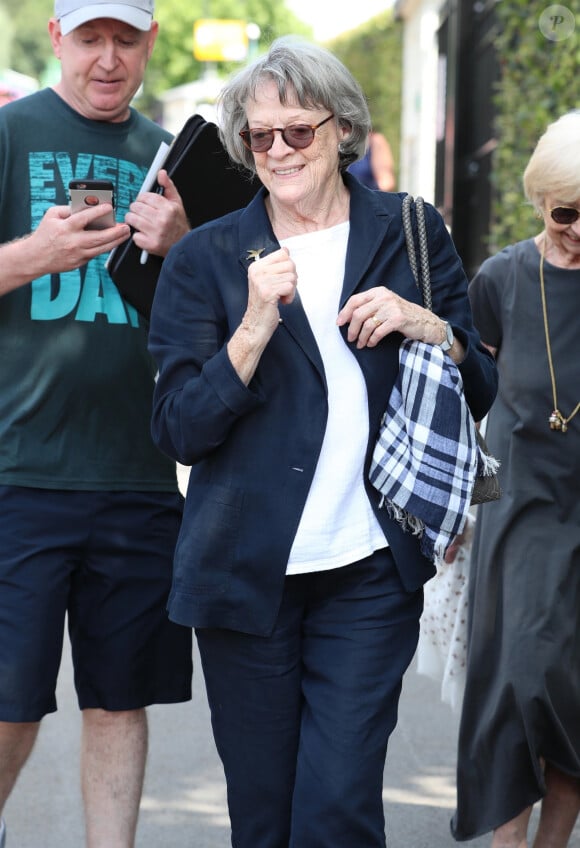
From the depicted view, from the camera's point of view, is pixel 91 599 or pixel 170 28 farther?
pixel 170 28

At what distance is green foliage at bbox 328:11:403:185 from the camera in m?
29.2

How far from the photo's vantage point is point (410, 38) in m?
27.3

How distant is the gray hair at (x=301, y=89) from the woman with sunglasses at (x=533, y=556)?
2.45ft

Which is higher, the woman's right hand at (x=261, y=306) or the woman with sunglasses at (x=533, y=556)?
the woman's right hand at (x=261, y=306)

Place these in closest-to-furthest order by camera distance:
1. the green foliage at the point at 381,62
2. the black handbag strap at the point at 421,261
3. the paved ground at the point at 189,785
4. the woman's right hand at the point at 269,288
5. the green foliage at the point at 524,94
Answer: the woman's right hand at the point at 269,288
the black handbag strap at the point at 421,261
the paved ground at the point at 189,785
the green foliage at the point at 524,94
the green foliage at the point at 381,62

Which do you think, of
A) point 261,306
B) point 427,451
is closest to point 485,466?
point 427,451

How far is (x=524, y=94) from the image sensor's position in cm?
802

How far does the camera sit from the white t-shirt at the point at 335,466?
118 inches

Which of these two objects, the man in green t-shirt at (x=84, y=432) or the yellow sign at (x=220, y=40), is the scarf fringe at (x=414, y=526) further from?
the yellow sign at (x=220, y=40)

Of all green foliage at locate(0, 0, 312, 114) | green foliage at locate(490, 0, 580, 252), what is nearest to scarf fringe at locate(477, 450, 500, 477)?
green foliage at locate(490, 0, 580, 252)

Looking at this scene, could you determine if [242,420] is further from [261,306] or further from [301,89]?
[301,89]

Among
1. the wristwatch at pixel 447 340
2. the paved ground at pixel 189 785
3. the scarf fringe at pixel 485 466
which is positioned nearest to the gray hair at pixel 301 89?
the wristwatch at pixel 447 340

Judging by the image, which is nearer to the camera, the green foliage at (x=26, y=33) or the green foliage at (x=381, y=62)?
the green foliage at (x=381, y=62)

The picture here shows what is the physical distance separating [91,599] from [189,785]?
125cm
